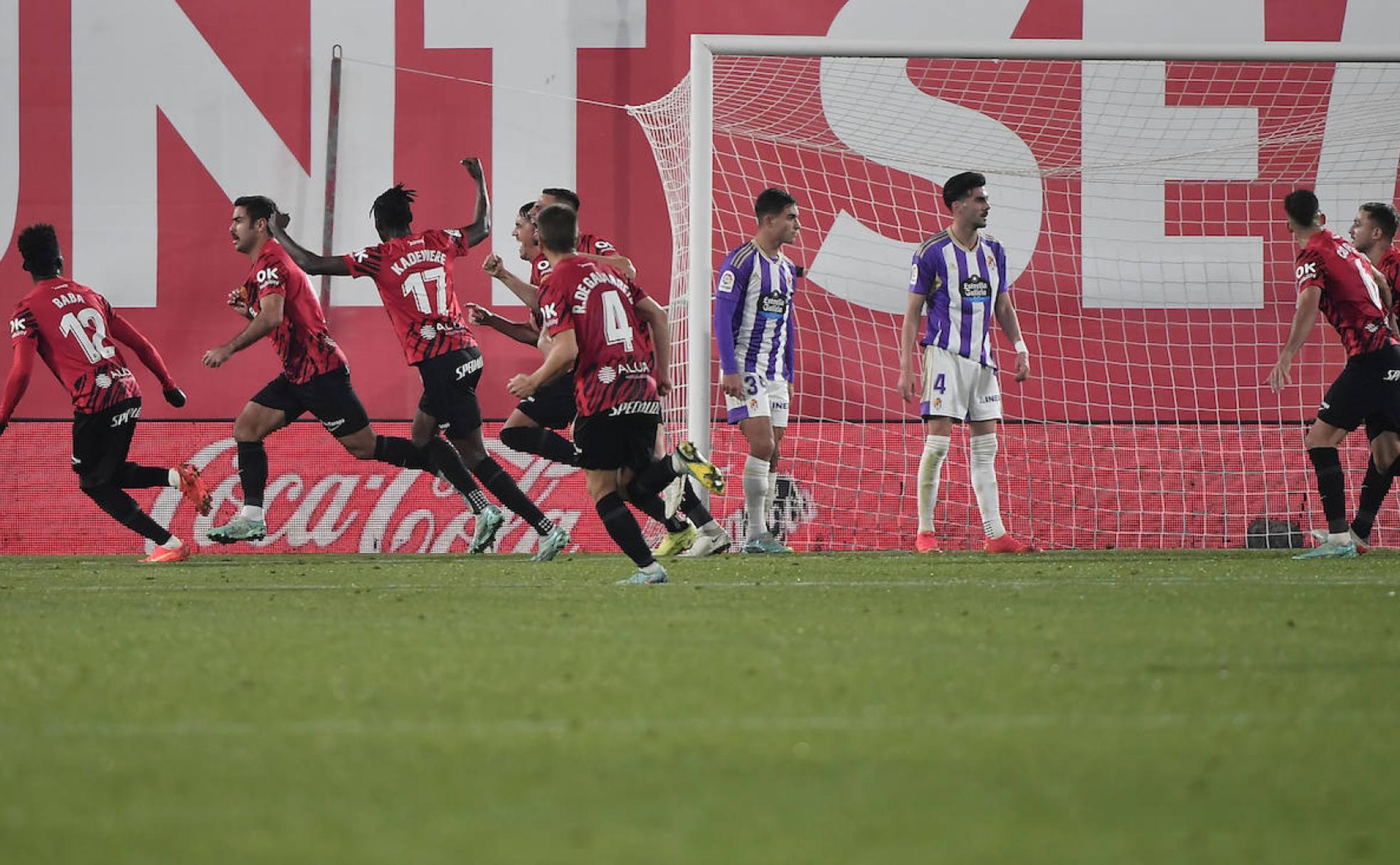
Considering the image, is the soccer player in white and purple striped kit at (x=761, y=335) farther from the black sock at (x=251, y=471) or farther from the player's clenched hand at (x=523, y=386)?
the player's clenched hand at (x=523, y=386)

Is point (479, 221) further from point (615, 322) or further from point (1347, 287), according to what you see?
point (1347, 287)

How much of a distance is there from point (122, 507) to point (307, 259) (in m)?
1.56

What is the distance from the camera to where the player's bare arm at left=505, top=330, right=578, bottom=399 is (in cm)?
585

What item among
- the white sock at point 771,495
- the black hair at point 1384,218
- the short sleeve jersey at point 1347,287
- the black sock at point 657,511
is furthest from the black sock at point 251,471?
the black hair at point 1384,218

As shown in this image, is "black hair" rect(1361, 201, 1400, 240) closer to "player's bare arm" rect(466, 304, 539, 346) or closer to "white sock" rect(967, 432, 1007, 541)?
"white sock" rect(967, 432, 1007, 541)

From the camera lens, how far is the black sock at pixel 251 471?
8.59 metres

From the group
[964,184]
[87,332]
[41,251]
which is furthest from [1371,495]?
[41,251]

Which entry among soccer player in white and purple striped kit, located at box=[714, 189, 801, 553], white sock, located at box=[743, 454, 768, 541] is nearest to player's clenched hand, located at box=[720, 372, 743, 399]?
soccer player in white and purple striped kit, located at box=[714, 189, 801, 553]

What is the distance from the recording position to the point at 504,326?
8.46 meters

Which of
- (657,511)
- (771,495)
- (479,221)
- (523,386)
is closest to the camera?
(523,386)

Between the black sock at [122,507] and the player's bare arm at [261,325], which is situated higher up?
the player's bare arm at [261,325]

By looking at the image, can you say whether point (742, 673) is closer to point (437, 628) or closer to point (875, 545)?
point (437, 628)

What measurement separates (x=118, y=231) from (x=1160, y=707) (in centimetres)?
964

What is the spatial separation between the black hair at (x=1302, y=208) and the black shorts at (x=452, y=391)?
13.1ft
